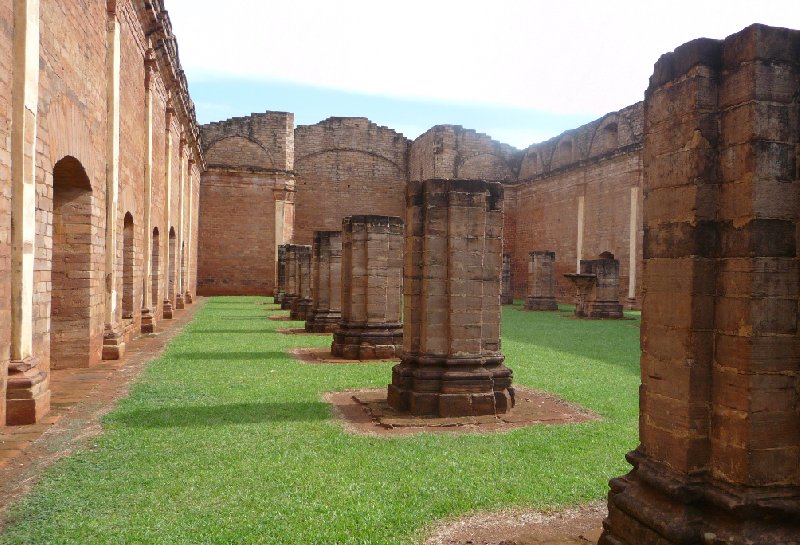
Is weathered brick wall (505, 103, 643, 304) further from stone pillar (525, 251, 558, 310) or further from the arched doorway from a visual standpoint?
the arched doorway

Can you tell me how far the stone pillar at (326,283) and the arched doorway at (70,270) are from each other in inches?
228

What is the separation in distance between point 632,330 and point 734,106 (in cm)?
1382

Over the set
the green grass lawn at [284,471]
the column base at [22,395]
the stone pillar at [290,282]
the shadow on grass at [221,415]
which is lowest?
the green grass lawn at [284,471]

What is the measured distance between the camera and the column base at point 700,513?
2945 mm

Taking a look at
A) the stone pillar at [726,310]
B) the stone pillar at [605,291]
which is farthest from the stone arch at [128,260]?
the stone pillar at [605,291]

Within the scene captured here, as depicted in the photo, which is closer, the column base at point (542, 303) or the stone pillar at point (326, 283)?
the stone pillar at point (326, 283)

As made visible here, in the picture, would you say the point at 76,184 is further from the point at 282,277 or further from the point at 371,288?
the point at 282,277

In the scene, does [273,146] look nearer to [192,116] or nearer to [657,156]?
[192,116]

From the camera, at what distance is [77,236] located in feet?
28.8

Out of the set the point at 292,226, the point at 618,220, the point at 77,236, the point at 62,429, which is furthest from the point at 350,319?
the point at 292,226

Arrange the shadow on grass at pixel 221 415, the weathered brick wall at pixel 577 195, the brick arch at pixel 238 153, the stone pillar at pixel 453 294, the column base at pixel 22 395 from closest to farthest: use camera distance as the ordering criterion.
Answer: the column base at pixel 22 395, the shadow on grass at pixel 221 415, the stone pillar at pixel 453 294, the weathered brick wall at pixel 577 195, the brick arch at pixel 238 153

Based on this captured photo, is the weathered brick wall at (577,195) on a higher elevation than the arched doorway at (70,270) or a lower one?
higher

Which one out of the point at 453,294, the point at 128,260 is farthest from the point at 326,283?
the point at 453,294

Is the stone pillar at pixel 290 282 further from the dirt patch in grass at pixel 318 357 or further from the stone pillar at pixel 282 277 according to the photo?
the dirt patch in grass at pixel 318 357
